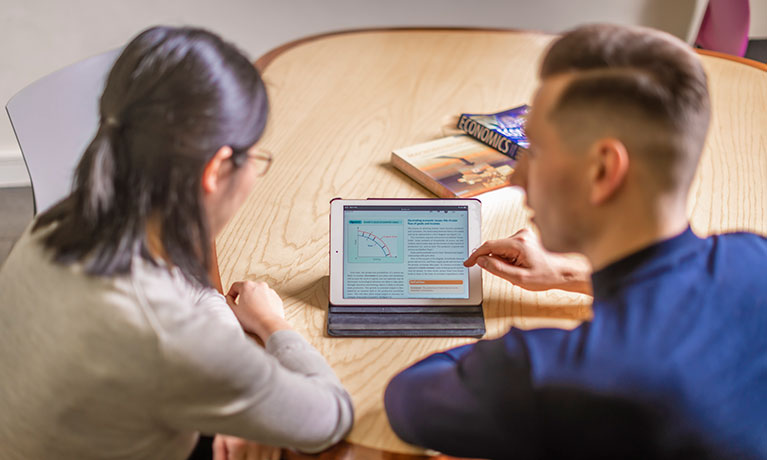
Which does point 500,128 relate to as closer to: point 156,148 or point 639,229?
point 639,229

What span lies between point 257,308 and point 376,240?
0.75ft

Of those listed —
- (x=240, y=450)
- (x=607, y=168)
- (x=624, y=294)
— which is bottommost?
(x=240, y=450)

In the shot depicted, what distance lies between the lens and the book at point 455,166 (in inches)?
56.7

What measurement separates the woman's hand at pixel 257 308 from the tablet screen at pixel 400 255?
0.12 meters

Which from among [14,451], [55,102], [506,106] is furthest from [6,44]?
[14,451]

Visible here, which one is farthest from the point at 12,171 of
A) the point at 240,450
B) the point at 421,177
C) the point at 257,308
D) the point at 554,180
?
the point at 554,180

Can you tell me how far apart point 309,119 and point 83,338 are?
1.06 meters

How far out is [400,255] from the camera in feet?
3.76

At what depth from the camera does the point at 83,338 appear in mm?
788

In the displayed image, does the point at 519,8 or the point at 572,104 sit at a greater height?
the point at 572,104

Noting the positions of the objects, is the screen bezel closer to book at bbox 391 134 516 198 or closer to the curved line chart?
the curved line chart

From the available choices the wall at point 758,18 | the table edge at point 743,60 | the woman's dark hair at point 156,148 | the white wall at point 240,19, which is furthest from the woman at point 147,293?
the wall at point 758,18

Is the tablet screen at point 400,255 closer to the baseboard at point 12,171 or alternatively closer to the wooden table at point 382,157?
the wooden table at point 382,157

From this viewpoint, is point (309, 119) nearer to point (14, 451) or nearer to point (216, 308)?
point (216, 308)
